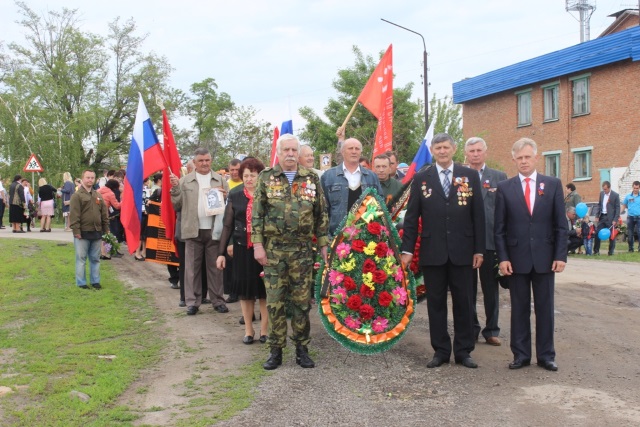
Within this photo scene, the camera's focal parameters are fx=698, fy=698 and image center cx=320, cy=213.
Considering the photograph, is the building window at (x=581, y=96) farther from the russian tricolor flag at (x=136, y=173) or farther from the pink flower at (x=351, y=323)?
the pink flower at (x=351, y=323)

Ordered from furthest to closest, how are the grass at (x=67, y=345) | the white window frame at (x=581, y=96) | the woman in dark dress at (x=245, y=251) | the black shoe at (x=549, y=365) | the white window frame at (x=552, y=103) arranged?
the white window frame at (x=552, y=103), the white window frame at (x=581, y=96), the woman in dark dress at (x=245, y=251), the black shoe at (x=549, y=365), the grass at (x=67, y=345)

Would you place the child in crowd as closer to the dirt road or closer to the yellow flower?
the dirt road

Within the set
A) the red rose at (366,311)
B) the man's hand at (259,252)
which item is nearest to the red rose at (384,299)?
the red rose at (366,311)

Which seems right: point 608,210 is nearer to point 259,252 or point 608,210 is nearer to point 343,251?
point 343,251

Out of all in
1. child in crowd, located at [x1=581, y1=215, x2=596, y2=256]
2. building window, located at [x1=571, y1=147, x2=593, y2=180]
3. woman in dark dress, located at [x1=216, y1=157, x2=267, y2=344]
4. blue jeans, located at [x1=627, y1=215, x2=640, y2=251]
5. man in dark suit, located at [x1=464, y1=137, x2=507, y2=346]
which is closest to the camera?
man in dark suit, located at [x1=464, y1=137, x2=507, y2=346]

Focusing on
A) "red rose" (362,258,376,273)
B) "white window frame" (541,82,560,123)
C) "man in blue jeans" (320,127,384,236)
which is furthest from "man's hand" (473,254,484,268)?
"white window frame" (541,82,560,123)

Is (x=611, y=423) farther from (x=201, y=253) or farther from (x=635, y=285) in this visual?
(x=635, y=285)

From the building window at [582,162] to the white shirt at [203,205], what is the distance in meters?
25.6

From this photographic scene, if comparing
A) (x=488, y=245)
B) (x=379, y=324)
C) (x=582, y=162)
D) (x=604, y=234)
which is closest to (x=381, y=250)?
(x=379, y=324)

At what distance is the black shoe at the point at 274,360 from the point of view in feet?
21.9

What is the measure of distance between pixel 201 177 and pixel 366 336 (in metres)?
4.12

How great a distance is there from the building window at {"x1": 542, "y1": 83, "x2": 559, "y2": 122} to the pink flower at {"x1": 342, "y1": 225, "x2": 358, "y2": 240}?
94.4 feet

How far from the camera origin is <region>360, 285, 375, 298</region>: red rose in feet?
22.7

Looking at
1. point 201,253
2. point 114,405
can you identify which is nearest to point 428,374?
point 114,405
